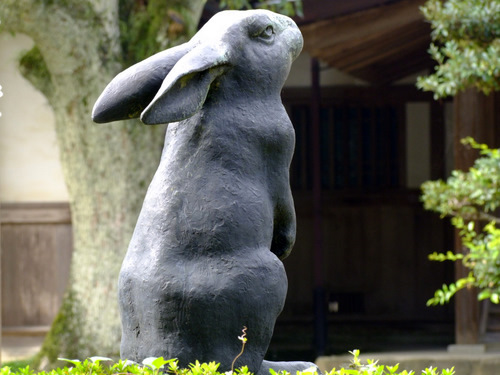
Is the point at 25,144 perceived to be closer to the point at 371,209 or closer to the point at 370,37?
the point at 370,37

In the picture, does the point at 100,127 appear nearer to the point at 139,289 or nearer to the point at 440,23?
the point at 440,23

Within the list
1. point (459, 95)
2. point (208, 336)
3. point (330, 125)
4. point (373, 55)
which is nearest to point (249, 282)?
point (208, 336)

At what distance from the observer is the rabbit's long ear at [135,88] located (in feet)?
10.4

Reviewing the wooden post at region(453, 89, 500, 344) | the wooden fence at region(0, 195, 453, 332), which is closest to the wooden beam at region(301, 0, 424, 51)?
the wooden post at region(453, 89, 500, 344)

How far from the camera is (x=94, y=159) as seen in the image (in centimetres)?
727

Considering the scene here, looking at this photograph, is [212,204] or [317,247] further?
[317,247]

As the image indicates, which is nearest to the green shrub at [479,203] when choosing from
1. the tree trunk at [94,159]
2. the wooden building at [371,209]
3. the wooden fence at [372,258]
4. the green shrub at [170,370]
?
the tree trunk at [94,159]

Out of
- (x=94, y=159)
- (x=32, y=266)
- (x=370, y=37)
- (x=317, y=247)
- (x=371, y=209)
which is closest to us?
(x=94, y=159)

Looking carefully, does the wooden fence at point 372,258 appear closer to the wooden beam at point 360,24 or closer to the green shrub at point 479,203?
the wooden beam at point 360,24

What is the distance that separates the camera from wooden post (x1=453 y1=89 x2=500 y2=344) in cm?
861

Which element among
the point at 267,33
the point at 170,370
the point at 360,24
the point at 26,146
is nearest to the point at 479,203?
the point at 360,24

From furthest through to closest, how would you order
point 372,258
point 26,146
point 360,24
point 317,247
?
1. point 372,258
2. point 26,146
3. point 317,247
4. point 360,24

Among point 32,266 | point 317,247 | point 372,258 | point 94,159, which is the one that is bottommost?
point 372,258

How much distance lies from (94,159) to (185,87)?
4.41 metres
